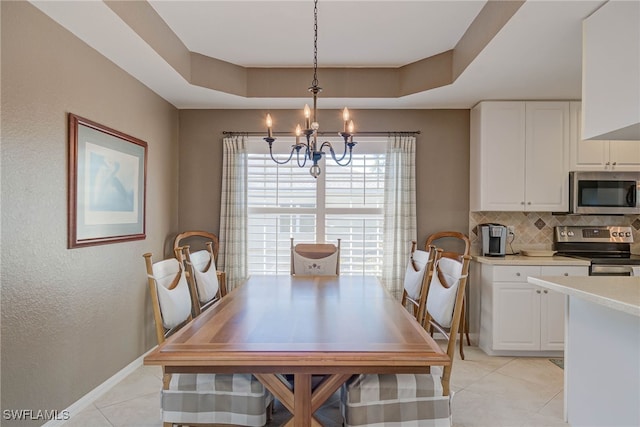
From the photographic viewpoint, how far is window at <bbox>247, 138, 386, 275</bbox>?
4.12 metres

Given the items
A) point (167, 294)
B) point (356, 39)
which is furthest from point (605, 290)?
point (356, 39)

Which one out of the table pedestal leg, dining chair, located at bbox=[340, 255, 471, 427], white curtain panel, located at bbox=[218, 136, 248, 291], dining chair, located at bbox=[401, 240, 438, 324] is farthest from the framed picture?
dining chair, located at bbox=[401, 240, 438, 324]

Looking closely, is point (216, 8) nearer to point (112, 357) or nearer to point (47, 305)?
point (47, 305)

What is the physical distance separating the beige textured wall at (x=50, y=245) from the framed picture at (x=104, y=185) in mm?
72

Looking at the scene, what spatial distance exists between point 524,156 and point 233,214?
2963 mm

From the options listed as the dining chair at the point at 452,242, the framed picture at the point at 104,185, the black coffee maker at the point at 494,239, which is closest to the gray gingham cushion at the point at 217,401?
the framed picture at the point at 104,185

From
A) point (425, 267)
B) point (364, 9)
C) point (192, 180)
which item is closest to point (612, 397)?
point (425, 267)

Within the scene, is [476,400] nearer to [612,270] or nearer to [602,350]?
[602,350]

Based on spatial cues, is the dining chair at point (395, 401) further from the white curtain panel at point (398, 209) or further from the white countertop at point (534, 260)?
the white curtain panel at point (398, 209)

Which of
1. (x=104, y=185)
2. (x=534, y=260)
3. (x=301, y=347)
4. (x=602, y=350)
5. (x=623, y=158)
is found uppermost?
(x=623, y=158)

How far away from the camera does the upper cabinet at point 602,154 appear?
11.9 ft

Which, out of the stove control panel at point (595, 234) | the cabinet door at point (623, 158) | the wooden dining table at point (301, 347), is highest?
the cabinet door at point (623, 158)

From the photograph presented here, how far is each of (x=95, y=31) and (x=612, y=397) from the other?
137 inches

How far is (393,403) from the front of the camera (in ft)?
5.77
